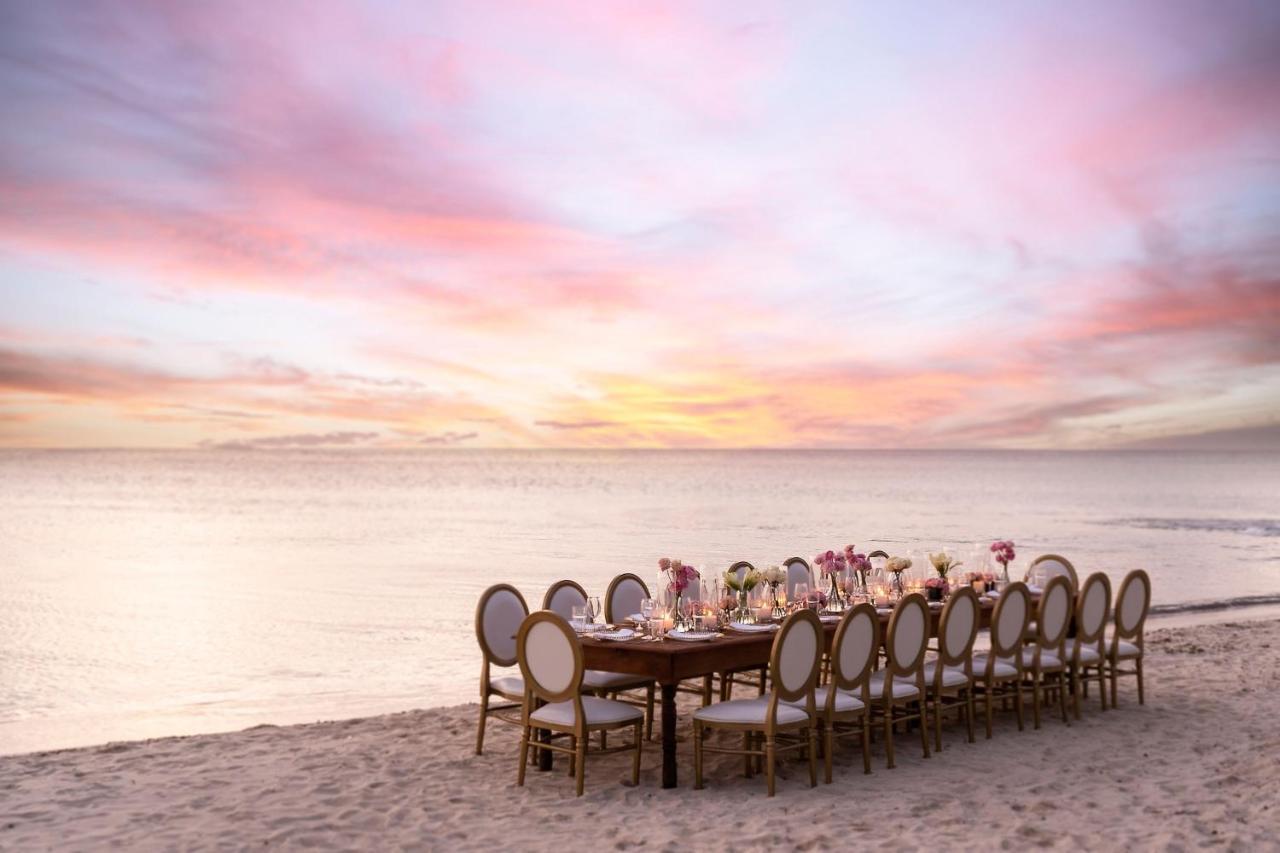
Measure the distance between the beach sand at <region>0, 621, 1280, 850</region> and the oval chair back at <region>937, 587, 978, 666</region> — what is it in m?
0.55

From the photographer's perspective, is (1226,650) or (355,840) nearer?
(355,840)

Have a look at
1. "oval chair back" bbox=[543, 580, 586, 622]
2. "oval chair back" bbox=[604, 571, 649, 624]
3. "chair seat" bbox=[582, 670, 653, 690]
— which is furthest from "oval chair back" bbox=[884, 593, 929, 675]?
"oval chair back" bbox=[543, 580, 586, 622]

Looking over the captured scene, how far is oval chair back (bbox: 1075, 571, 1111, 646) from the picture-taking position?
7812 millimetres

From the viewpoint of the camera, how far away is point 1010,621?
7246mm

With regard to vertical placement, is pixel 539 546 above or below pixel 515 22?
below

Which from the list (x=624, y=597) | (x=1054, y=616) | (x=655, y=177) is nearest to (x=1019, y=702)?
(x=1054, y=616)

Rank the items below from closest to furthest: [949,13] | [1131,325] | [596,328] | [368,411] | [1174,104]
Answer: [949,13], [1174,104], [1131,325], [596,328], [368,411]

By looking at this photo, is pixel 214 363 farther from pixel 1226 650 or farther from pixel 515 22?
pixel 1226 650

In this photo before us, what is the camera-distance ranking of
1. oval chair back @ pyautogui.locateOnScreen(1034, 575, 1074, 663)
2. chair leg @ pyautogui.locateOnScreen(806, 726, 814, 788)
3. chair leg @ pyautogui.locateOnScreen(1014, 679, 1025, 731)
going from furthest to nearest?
oval chair back @ pyautogui.locateOnScreen(1034, 575, 1074, 663) < chair leg @ pyautogui.locateOnScreen(1014, 679, 1025, 731) < chair leg @ pyautogui.locateOnScreen(806, 726, 814, 788)

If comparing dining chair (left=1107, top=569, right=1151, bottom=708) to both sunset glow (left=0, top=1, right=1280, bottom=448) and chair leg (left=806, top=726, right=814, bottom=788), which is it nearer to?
chair leg (left=806, top=726, right=814, bottom=788)

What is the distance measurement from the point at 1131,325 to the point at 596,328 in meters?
19.6

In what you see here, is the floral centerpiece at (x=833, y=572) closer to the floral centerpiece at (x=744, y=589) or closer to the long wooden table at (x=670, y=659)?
the floral centerpiece at (x=744, y=589)

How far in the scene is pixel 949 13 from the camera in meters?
13.0

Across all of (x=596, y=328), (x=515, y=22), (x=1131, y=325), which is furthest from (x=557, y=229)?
(x=596, y=328)
